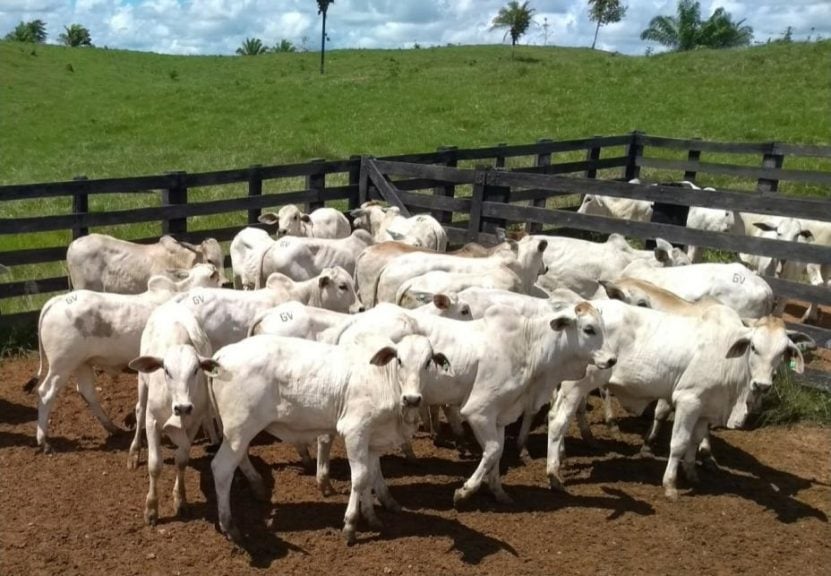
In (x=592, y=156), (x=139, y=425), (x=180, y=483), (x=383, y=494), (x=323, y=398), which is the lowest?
(x=383, y=494)

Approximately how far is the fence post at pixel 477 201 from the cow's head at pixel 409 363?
654cm

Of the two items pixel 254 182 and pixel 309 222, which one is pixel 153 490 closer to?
pixel 309 222

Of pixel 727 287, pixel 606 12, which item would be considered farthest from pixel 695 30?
pixel 727 287

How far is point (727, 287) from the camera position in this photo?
30.8ft

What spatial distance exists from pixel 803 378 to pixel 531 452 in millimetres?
3181

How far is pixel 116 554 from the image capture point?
5.90m

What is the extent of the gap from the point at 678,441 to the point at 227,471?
12.3ft

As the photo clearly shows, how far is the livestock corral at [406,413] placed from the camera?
612 centimetres

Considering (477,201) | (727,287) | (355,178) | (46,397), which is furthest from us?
(355,178)

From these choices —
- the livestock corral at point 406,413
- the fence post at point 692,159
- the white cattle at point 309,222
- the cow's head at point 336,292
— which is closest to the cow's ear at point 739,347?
the livestock corral at point 406,413

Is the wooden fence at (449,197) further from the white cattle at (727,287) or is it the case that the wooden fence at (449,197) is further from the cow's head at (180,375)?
the cow's head at (180,375)

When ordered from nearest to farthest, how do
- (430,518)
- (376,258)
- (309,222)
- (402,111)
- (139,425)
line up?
1. (430,518)
2. (139,425)
3. (376,258)
4. (309,222)
5. (402,111)

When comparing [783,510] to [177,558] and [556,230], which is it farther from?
[556,230]

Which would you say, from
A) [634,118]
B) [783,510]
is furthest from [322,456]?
[634,118]
